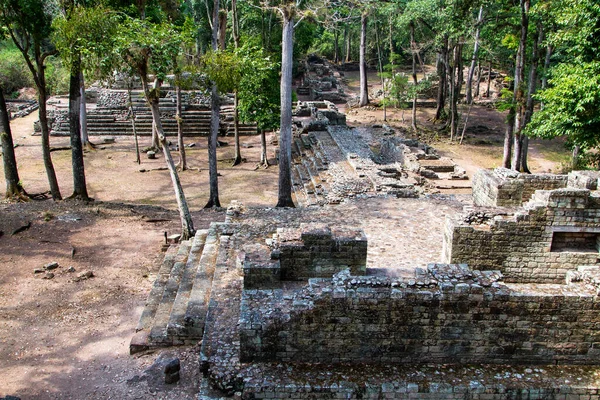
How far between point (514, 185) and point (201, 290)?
679cm

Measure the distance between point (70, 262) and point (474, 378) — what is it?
9.10 metres

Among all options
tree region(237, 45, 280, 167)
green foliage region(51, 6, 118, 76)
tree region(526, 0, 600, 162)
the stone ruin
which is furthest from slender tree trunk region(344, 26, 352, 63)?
the stone ruin

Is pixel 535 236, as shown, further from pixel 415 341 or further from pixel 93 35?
pixel 93 35

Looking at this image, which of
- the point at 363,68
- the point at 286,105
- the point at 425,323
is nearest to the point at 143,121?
the point at 363,68

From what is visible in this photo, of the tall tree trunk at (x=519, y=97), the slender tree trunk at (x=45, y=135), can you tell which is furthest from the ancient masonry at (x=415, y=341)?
the tall tree trunk at (x=519, y=97)

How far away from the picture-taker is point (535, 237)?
916 centimetres

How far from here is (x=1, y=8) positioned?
13961 millimetres

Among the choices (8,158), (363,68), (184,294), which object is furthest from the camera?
(363,68)

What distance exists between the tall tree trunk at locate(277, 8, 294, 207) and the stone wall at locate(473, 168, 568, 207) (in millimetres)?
5593

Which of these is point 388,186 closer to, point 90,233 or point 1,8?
point 90,233

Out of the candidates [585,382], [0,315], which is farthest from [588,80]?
[0,315]

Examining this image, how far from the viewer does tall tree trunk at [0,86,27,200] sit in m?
15.7

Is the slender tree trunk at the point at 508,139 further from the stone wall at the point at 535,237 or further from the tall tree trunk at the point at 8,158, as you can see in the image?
the tall tree trunk at the point at 8,158

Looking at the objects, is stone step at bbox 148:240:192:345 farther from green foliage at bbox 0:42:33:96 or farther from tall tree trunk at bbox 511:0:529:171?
green foliage at bbox 0:42:33:96
